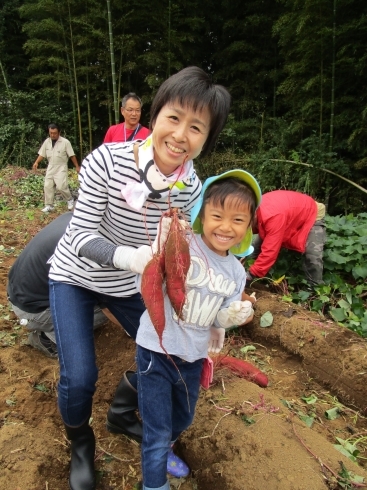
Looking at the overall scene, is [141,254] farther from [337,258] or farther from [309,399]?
[337,258]

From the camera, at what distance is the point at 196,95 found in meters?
1.46

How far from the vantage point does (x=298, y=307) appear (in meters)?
3.69

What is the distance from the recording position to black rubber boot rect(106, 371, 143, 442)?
2008 mm

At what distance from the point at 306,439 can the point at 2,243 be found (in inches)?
174

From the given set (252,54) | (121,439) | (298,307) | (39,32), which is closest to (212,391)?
(121,439)

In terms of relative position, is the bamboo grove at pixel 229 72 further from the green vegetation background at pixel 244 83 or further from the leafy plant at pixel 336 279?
the leafy plant at pixel 336 279

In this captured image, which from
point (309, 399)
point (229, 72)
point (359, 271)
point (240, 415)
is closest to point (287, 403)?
point (309, 399)

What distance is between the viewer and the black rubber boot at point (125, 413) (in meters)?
2.01

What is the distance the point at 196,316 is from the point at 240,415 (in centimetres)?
91

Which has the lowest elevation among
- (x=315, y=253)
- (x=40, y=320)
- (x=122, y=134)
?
(x=315, y=253)

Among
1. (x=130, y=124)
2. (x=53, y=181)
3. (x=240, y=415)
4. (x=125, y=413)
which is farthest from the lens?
(x=53, y=181)

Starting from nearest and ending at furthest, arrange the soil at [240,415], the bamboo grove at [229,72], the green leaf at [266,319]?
the soil at [240,415], the green leaf at [266,319], the bamboo grove at [229,72]

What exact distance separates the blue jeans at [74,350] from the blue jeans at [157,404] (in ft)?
0.73

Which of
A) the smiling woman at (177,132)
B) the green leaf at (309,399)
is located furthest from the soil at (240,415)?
the smiling woman at (177,132)
